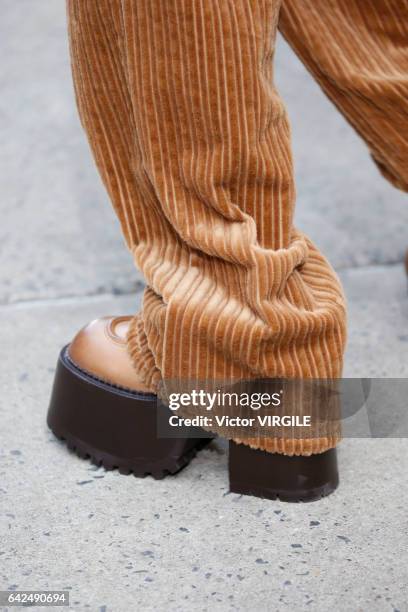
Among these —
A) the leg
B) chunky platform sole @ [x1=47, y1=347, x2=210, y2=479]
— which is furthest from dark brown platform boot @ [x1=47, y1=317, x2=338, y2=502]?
the leg

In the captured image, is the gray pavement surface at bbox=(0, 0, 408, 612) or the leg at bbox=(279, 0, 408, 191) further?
the leg at bbox=(279, 0, 408, 191)

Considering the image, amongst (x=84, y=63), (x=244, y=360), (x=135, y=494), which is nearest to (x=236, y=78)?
(x=84, y=63)

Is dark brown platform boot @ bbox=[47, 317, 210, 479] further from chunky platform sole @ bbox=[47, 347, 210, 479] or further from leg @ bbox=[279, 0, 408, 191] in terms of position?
leg @ bbox=[279, 0, 408, 191]

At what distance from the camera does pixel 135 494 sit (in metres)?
1.07

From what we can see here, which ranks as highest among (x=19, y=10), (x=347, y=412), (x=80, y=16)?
(x=80, y=16)

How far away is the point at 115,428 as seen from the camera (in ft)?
3.59

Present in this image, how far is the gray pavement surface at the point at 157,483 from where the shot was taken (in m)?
0.92

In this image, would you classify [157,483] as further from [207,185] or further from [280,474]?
[207,185]

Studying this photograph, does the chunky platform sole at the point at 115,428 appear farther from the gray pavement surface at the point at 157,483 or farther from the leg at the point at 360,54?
the leg at the point at 360,54

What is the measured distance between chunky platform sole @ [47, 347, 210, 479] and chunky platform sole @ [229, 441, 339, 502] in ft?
0.25

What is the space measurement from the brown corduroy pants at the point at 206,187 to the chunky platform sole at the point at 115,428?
0.05 metres

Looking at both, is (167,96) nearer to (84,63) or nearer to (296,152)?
(84,63)

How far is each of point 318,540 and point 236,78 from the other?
0.52 metres

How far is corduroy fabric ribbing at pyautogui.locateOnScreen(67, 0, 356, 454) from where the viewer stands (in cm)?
90
